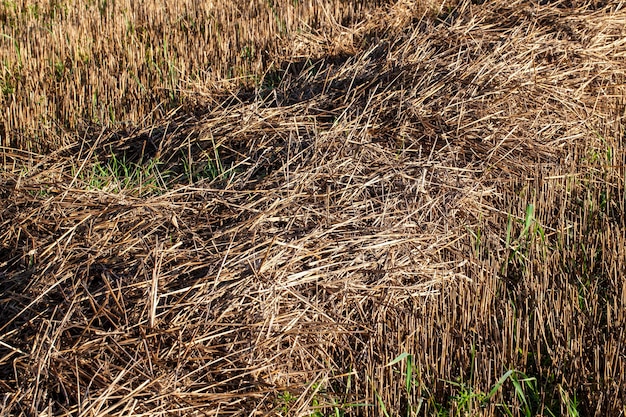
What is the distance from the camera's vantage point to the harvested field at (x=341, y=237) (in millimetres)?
2240

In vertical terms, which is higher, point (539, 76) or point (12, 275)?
point (539, 76)

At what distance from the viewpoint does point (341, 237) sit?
2752mm

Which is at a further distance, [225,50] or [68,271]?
[225,50]

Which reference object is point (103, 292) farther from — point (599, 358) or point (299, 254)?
point (599, 358)

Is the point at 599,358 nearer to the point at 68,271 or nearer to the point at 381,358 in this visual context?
the point at 381,358

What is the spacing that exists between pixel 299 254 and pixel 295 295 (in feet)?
0.65

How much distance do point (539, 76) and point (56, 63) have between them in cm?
291

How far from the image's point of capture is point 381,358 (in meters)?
2.39

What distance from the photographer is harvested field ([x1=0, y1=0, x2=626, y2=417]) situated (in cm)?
224

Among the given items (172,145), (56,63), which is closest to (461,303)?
(172,145)

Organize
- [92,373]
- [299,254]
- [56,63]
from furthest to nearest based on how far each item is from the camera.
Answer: [56,63]
[299,254]
[92,373]

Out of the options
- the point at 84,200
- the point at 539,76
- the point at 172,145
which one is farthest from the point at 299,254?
the point at 539,76

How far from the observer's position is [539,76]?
414 cm

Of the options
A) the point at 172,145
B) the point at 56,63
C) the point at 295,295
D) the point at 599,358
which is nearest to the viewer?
the point at 599,358
